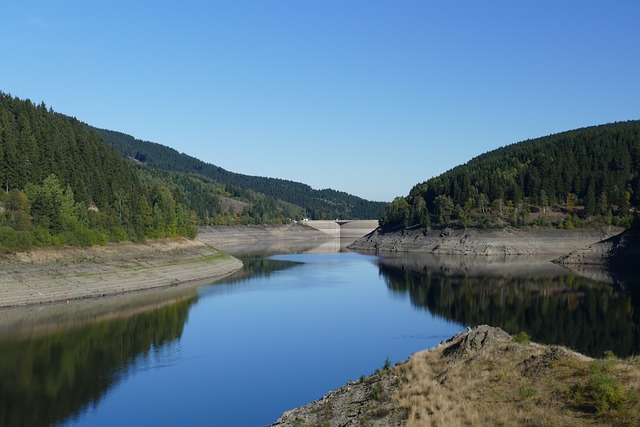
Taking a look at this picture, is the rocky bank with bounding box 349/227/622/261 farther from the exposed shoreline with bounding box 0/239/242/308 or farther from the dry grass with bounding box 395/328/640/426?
the dry grass with bounding box 395/328/640/426

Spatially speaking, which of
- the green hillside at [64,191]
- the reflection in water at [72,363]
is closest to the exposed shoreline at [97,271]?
the green hillside at [64,191]

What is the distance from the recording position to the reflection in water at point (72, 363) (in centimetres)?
3189

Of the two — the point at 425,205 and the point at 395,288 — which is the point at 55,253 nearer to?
the point at 395,288

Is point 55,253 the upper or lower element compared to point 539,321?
upper

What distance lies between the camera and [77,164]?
104625 millimetres

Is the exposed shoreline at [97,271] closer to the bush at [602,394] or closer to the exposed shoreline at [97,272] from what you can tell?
the exposed shoreline at [97,272]

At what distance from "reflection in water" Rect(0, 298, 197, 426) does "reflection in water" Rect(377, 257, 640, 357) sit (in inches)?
1217

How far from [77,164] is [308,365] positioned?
255ft

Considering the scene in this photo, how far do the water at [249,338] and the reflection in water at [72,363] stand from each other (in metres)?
0.11

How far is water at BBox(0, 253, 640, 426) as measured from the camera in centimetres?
3334

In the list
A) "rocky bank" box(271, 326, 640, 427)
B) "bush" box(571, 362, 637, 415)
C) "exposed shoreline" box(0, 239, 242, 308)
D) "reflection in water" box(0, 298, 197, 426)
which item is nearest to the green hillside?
"exposed shoreline" box(0, 239, 242, 308)

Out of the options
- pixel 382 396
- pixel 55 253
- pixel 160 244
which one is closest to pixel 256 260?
pixel 160 244

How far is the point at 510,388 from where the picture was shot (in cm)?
2403

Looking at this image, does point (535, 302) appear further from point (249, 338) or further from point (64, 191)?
point (64, 191)
